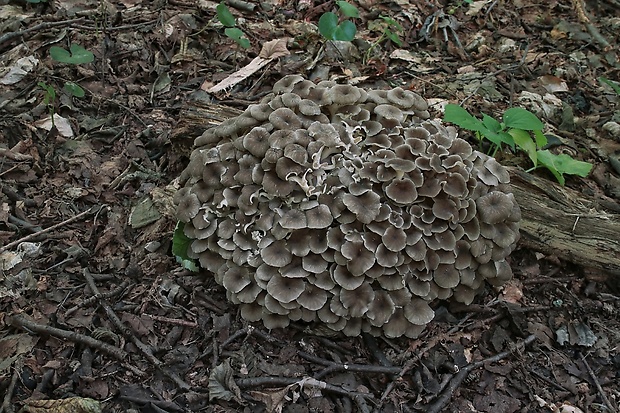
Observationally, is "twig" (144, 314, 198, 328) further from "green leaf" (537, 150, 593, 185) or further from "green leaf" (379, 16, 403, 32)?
"green leaf" (379, 16, 403, 32)

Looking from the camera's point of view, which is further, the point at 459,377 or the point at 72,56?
the point at 72,56

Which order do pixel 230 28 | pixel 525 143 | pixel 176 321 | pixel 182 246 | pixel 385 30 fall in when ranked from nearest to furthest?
1. pixel 176 321
2. pixel 182 246
3. pixel 525 143
4. pixel 230 28
5. pixel 385 30

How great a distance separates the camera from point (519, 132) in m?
4.73

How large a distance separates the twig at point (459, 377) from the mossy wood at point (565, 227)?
894 millimetres

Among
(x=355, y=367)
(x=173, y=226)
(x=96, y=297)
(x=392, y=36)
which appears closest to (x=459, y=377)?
(x=355, y=367)

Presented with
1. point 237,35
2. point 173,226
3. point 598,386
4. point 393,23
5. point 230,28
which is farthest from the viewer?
point 393,23

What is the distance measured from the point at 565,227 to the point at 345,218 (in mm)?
2117

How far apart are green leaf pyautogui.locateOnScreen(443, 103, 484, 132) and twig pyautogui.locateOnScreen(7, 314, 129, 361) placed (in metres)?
3.19

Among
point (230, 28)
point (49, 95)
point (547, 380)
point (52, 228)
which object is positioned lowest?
point (547, 380)

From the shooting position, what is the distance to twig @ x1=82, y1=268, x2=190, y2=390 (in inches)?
140

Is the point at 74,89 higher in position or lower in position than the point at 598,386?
higher

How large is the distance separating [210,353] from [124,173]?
215 cm

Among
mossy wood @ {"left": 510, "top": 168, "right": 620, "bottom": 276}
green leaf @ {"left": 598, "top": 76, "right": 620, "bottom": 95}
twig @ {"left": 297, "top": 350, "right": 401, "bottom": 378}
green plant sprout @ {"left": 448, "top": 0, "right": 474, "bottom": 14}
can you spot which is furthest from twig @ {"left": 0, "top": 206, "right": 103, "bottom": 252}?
green leaf @ {"left": 598, "top": 76, "right": 620, "bottom": 95}

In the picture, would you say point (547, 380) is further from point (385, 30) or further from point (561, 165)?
point (385, 30)
